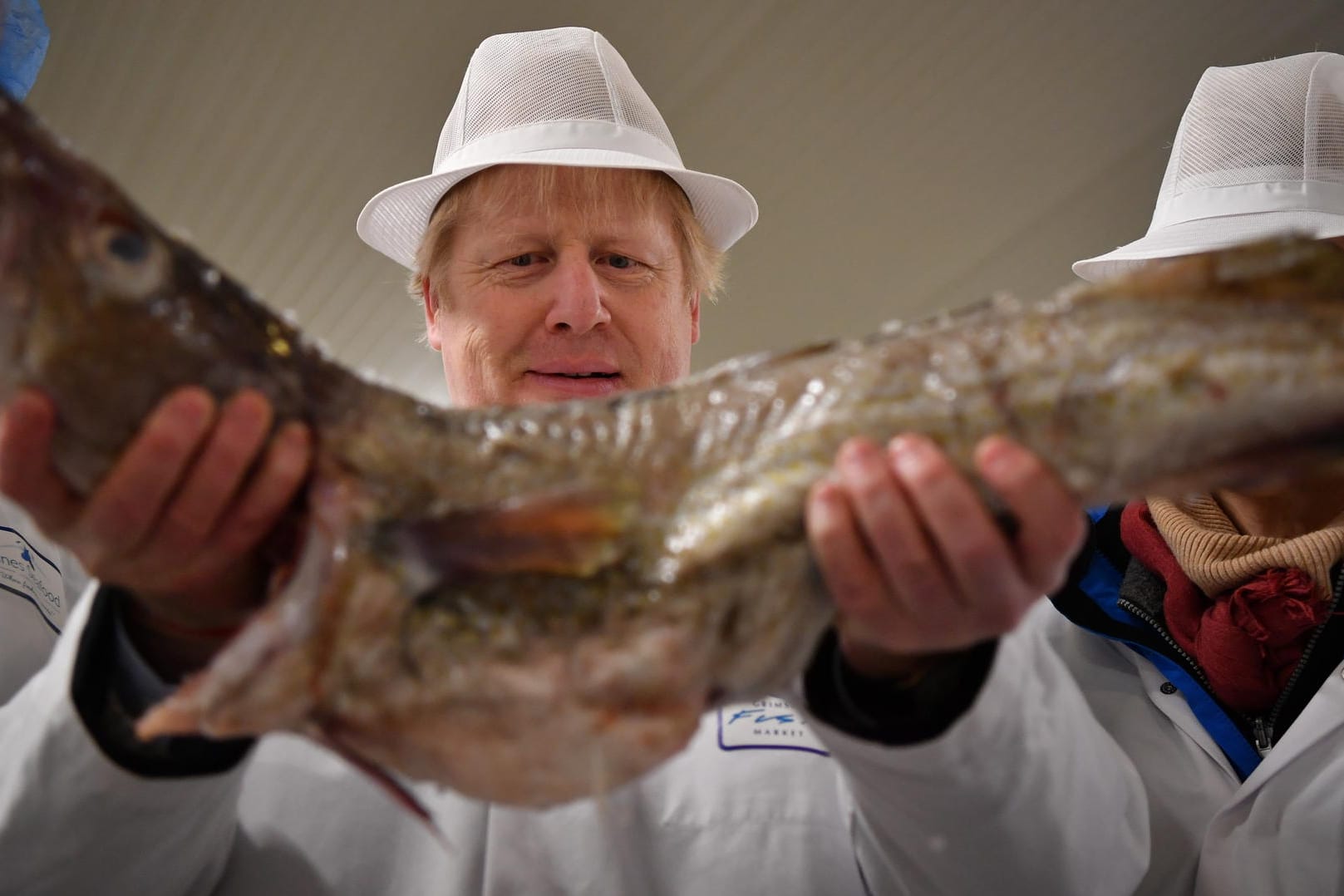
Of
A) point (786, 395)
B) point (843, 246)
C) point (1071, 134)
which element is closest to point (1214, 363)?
point (786, 395)

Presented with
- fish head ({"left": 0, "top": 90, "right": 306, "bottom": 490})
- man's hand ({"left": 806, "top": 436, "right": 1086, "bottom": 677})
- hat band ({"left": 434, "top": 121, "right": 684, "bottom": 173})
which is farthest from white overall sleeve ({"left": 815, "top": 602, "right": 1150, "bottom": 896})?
hat band ({"left": 434, "top": 121, "right": 684, "bottom": 173})

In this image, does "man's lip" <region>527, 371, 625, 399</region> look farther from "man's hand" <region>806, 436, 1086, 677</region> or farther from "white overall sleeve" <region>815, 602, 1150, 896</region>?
"man's hand" <region>806, 436, 1086, 677</region>

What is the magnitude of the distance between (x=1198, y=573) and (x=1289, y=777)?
402 mm

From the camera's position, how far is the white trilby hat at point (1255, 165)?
2193mm

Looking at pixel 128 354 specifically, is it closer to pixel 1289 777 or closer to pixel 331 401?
pixel 331 401

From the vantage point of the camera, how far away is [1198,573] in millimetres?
1859

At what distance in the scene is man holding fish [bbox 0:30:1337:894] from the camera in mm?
829

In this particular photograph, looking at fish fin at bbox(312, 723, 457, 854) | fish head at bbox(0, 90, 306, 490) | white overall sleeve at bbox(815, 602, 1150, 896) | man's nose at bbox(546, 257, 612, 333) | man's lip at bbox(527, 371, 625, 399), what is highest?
fish head at bbox(0, 90, 306, 490)

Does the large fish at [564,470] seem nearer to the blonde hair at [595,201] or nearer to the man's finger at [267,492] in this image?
the man's finger at [267,492]

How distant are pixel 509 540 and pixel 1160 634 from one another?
5.41 feet

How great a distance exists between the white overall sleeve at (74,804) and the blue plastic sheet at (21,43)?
1601mm

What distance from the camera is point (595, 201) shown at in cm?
194

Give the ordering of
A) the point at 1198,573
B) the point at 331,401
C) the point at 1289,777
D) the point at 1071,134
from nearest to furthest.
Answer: the point at 331,401
the point at 1289,777
the point at 1198,573
the point at 1071,134

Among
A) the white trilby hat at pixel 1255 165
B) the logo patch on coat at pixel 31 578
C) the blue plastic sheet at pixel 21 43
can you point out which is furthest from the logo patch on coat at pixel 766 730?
the blue plastic sheet at pixel 21 43
